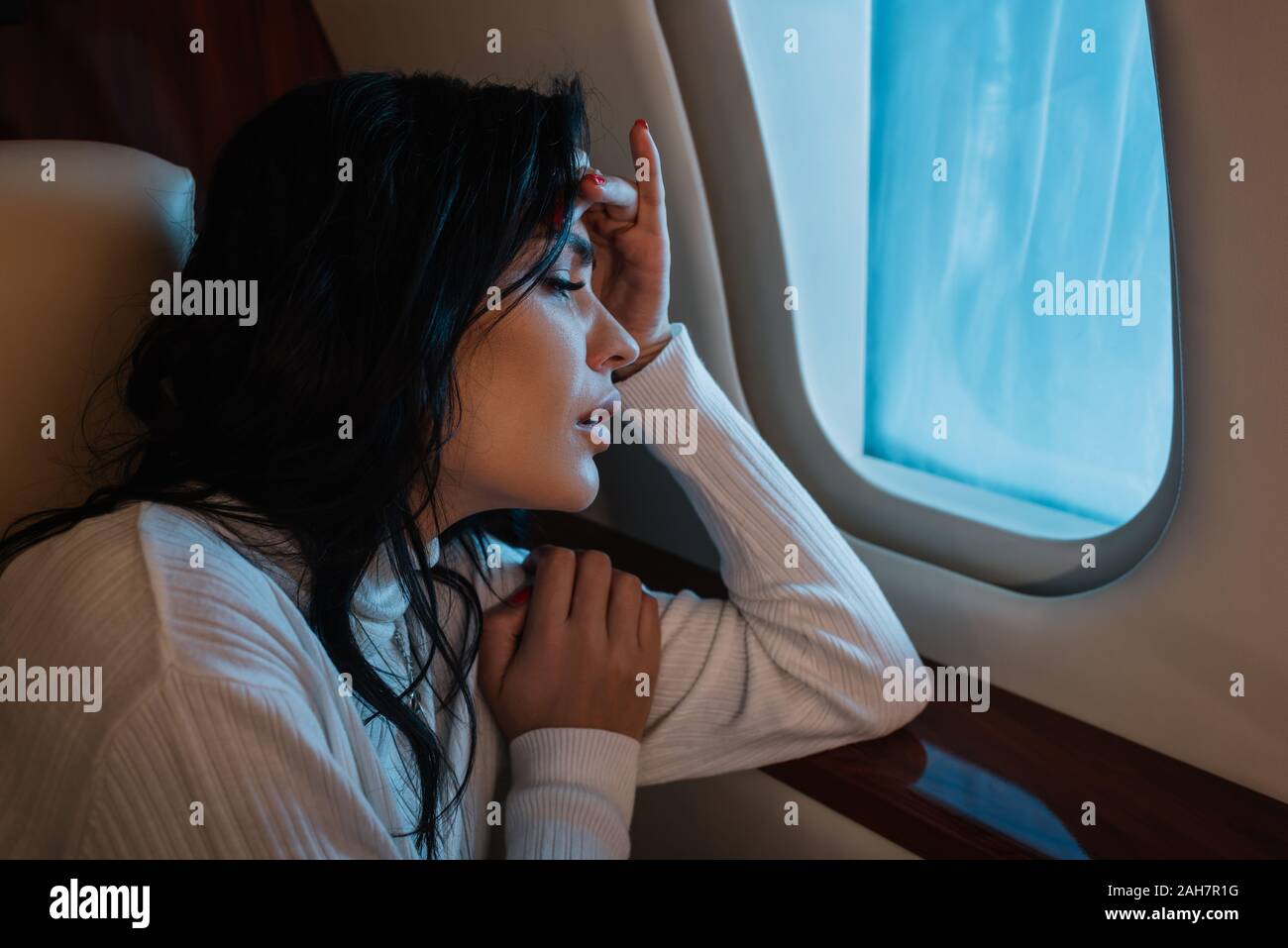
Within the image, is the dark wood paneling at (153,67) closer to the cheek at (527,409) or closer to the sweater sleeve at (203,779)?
the cheek at (527,409)

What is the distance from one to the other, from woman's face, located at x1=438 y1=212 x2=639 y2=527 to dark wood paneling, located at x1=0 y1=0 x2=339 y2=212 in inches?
34.7

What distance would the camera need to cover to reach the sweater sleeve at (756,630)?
1.08 meters

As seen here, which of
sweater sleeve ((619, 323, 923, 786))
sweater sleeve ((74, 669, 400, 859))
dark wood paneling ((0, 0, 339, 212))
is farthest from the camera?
dark wood paneling ((0, 0, 339, 212))

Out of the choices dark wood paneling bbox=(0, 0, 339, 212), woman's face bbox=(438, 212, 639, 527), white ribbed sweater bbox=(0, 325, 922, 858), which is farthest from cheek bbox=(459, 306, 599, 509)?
dark wood paneling bbox=(0, 0, 339, 212)

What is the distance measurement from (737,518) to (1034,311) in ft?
1.25

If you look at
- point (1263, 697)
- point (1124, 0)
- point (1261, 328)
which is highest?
point (1124, 0)

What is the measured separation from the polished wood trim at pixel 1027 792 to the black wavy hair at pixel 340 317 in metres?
0.44

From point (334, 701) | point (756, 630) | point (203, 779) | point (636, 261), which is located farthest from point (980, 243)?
point (203, 779)

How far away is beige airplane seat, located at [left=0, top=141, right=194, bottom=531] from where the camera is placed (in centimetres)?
86

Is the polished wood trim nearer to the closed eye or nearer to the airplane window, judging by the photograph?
the airplane window

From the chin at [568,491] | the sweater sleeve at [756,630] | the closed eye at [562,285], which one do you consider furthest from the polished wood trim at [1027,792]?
the closed eye at [562,285]
